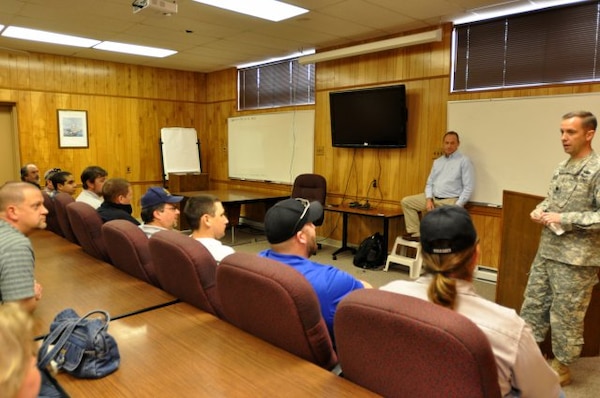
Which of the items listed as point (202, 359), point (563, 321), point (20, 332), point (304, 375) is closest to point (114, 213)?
point (202, 359)

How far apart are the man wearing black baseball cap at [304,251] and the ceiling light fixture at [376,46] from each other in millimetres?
3591

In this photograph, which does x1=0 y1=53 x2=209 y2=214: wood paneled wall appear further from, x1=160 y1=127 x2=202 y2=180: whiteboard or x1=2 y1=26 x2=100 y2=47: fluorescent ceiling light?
x1=2 y1=26 x2=100 y2=47: fluorescent ceiling light

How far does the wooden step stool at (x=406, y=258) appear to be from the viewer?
15.8 feet

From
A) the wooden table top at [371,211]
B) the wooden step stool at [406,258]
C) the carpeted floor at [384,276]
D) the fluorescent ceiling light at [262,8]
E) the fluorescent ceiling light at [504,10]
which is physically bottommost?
the carpeted floor at [384,276]

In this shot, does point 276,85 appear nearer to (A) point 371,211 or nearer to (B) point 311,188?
(B) point 311,188

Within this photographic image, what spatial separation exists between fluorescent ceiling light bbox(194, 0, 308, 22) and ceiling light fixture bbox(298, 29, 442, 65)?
116cm

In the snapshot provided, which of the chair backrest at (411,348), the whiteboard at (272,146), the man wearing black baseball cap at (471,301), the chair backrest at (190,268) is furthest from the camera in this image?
the whiteboard at (272,146)

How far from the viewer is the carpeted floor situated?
2.52 metres

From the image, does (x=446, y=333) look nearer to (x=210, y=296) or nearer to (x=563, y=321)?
(x=210, y=296)

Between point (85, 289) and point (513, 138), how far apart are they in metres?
4.16

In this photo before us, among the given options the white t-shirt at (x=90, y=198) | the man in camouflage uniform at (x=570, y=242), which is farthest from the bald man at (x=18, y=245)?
the man in camouflage uniform at (x=570, y=242)

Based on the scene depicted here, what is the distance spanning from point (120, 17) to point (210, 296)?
4185 millimetres

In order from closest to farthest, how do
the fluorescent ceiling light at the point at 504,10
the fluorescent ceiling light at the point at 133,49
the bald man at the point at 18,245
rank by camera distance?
the bald man at the point at 18,245, the fluorescent ceiling light at the point at 504,10, the fluorescent ceiling light at the point at 133,49

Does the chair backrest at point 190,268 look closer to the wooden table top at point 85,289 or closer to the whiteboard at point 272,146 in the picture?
the wooden table top at point 85,289
